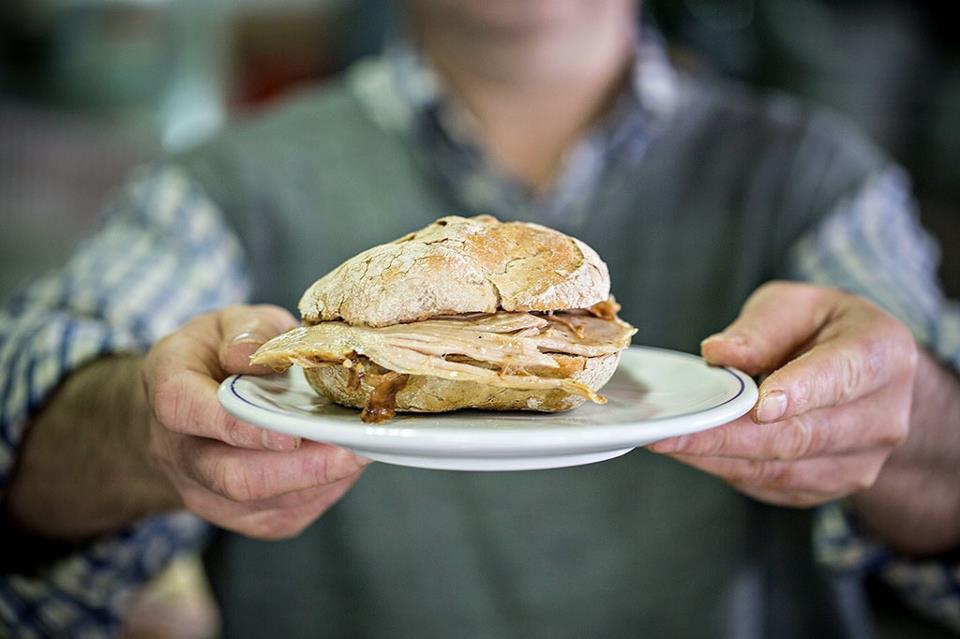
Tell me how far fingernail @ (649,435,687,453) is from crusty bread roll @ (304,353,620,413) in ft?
0.20

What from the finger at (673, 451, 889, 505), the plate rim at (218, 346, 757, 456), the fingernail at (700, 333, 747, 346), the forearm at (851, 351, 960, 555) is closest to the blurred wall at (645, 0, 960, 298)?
the forearm at (851, 351, 960, 555)

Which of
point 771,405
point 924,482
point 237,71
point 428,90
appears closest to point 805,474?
point 771,405

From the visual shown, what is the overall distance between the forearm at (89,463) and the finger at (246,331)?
0.15 m

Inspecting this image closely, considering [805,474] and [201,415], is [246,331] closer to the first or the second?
[201,415]

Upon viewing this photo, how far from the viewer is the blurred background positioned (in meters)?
2.12

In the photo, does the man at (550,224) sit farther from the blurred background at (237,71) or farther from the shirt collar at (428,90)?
the blurred background at (237,71)

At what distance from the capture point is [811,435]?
0.72 meters

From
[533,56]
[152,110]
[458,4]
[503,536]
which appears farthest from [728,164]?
[152,110]

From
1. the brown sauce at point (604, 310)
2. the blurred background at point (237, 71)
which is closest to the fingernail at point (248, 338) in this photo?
the brown sauce at point (604, 310)

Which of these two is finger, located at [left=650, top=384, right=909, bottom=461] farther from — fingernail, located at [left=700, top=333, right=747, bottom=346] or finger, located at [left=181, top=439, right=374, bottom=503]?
finger, located at [left=181, top=439, right=374, bottom=503]

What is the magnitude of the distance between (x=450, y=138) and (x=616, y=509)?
63 cm

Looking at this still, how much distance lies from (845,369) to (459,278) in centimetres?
30

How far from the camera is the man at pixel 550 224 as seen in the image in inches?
37.6

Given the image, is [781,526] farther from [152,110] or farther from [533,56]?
[152,110]
